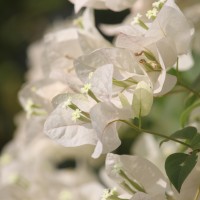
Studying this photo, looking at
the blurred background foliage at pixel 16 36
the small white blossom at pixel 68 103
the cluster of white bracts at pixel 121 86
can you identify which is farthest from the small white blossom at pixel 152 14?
the blurred background foliage at pixel 16 36

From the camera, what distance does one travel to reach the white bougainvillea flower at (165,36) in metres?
0.60

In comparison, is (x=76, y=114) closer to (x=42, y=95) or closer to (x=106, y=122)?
(x=106, y=122)

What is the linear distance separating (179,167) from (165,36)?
0.41 ft

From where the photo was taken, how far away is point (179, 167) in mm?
590

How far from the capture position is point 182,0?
0.78 metres

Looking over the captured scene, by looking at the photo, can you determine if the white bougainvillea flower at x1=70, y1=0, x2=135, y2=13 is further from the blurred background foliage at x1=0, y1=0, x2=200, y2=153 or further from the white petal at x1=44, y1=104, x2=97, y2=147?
the blurred background foliage at x1=0, y1=0, x2=200, y2=153

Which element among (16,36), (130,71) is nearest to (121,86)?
(130,71)

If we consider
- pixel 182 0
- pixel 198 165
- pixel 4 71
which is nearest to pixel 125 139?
pixel 182 0

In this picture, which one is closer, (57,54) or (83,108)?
(83,108)

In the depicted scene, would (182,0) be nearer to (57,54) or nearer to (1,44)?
(57,54)

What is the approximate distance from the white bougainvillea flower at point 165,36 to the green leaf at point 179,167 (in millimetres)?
89

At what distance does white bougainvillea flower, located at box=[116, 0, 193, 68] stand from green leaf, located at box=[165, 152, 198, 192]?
0.09 metres

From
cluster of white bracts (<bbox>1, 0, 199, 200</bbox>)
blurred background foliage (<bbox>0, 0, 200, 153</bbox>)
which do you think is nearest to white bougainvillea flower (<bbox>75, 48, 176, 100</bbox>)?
cluster of white bracts (<bbox>1, 0, 199, 200</bbox>)

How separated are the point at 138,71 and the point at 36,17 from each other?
1740 millimetres
